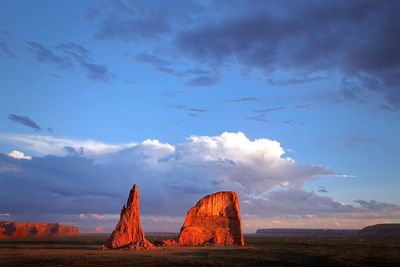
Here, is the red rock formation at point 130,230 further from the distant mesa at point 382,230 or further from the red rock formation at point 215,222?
the distant mesa at point 382,230

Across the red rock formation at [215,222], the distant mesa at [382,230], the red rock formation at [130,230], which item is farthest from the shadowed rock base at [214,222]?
the distant mesa at [382,230]

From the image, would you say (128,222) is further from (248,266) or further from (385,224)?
(385,224)

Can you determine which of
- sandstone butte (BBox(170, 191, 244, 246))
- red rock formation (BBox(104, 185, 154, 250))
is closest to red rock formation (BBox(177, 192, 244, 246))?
sandstone butte (BBox(170, 191, 244, 246))

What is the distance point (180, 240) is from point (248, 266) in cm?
3394

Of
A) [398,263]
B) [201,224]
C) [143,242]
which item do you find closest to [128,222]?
[143,242]

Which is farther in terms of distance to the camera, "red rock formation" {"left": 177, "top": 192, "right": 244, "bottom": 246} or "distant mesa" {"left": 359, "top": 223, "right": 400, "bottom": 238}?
"distant mesa" {"left": 359, "top": 223, "right": 400, "bottom": 238}

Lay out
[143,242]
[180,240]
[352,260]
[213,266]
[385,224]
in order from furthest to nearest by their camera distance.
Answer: [385,224] < [180,240] < [143,242] < [352,260] < [213,266]

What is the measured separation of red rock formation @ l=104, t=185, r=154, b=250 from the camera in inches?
2357

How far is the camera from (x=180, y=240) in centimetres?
6988

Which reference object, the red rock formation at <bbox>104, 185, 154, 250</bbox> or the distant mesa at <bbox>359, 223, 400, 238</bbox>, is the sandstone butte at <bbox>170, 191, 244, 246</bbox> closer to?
the red rock formation at <bbox>104, 185, 154, 250</bbox>

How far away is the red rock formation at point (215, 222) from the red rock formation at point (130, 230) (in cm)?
1061

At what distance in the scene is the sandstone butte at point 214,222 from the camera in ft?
238

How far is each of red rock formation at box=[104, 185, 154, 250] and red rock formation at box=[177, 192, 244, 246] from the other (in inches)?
418

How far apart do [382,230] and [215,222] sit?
121 m
